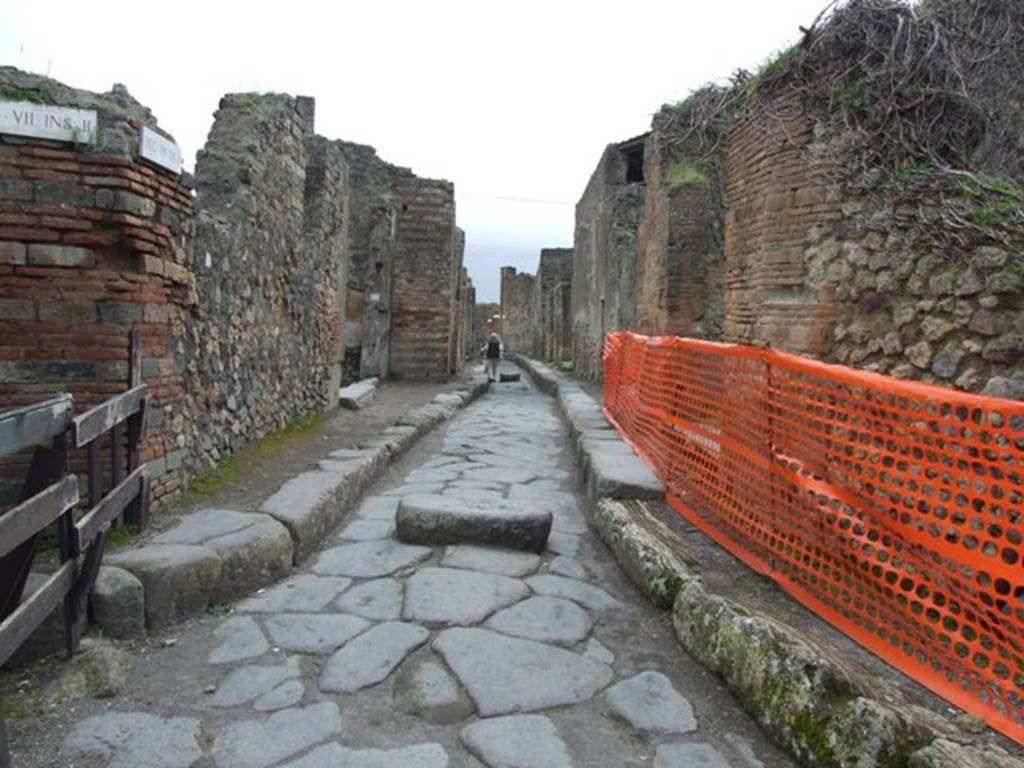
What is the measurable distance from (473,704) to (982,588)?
5.27 ft

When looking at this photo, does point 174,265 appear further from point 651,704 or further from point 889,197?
point 889,197

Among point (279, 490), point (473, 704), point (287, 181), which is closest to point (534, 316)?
point (287, 181)

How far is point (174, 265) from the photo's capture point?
4051 mm

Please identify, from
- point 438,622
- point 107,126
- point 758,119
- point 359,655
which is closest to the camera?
point 359,655

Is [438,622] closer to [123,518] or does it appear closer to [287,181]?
[123,518]

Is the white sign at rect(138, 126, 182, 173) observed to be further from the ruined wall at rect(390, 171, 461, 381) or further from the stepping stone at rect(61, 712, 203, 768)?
the ruined wall at rect(390, 171, 461, 381)

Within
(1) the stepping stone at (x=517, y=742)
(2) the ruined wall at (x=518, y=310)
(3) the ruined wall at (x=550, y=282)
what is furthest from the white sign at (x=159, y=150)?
(2) the ruined wall at (x=518, y=310)

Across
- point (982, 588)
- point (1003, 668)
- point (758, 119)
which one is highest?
point (758, 119)

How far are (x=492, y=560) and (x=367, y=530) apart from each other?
→ 0.97 m

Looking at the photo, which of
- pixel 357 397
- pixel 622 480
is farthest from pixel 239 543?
pixel 357 397

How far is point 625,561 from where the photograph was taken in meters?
3.74

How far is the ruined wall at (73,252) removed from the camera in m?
3.27

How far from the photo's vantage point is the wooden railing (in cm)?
208

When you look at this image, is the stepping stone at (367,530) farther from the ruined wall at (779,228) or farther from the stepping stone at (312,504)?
the ruined wall at (779,228)
